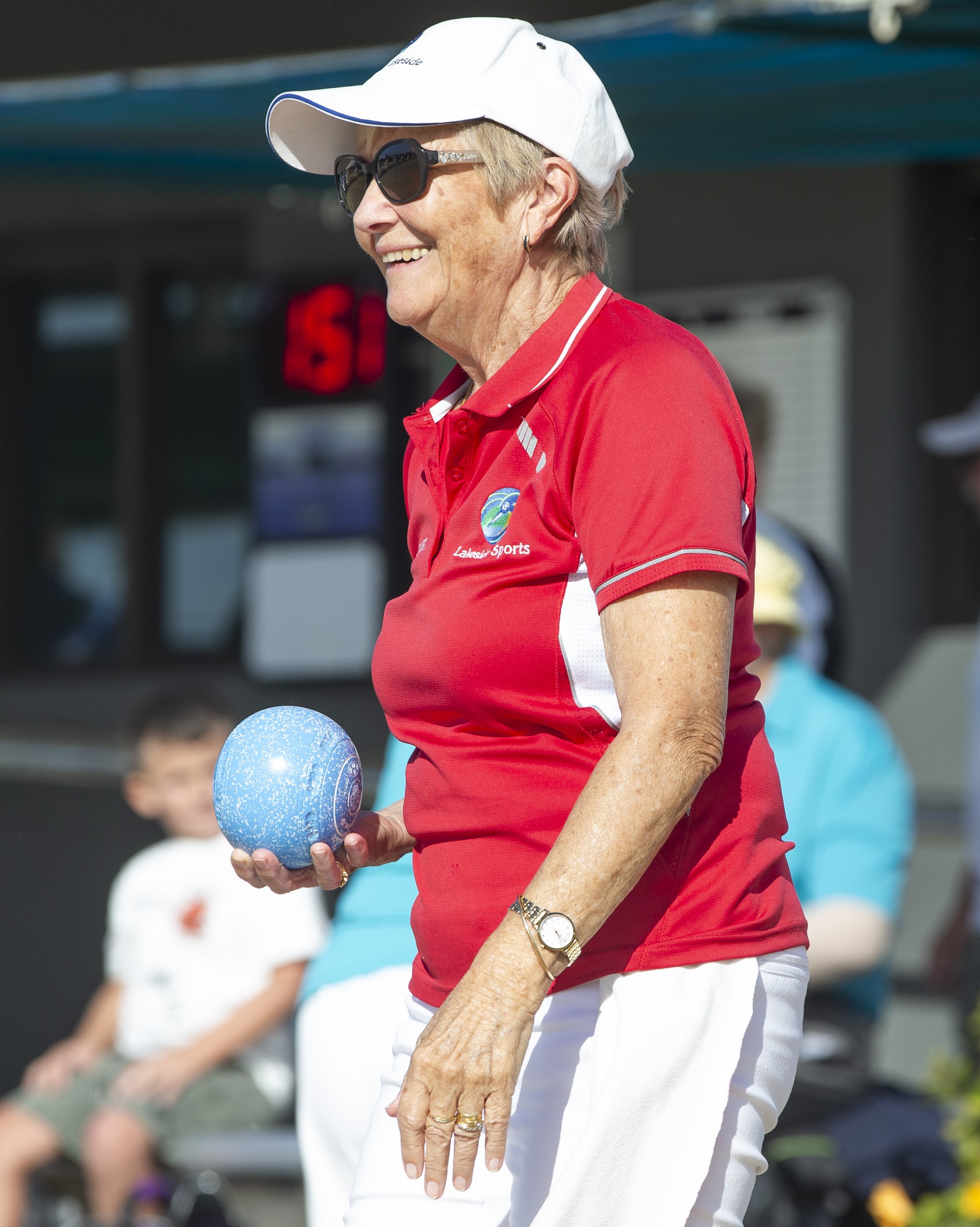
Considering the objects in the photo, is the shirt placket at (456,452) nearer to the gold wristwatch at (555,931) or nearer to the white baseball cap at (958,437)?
the gold wristwatch at (555,931)

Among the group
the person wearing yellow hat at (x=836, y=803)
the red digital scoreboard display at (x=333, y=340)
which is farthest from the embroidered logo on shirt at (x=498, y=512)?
the red digital scoreboard display at (x=333, y=340)

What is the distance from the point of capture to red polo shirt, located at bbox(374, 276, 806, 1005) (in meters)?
1.91

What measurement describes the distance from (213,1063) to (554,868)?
2896mm

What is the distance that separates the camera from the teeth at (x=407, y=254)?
2.14 m

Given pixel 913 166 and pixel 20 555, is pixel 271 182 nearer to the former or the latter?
pixel 913 166

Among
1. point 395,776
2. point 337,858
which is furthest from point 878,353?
point 337,858

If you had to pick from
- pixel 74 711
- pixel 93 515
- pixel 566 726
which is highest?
pixel 566 726

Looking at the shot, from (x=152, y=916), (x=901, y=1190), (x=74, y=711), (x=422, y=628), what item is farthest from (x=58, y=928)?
(x=422, y=628)

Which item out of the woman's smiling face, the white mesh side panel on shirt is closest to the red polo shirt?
the white mesh side panel on shirt

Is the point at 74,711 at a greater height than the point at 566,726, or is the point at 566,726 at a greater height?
the point at 566,726

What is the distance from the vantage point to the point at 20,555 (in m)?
9.24

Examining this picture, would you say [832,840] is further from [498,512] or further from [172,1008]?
[498,512]

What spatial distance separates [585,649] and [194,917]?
2965mm

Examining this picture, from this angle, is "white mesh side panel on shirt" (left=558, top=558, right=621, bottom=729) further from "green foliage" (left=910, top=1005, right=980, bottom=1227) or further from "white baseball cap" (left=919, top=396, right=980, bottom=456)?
"white baseball cap" (left=919, top=396, right=980, bottom=456)
